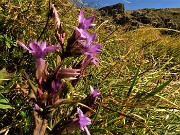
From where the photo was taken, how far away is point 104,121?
1459 millimetres

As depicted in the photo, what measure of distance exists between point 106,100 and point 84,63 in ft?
1.57

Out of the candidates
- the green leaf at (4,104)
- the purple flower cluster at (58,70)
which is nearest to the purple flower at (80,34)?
the purple flower cluster at (58,70)

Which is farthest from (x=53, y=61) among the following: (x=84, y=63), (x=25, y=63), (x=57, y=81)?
→ (x=57, y=81)

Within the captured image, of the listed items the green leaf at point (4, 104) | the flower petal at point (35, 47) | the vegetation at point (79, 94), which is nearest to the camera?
the flower petal at point (35, 47)

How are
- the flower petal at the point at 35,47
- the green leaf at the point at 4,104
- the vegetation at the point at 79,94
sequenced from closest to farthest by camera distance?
the flower petal at the point at 35,47 < the green leaf at the point at 4,104 < the vegetation at the point at 79,94

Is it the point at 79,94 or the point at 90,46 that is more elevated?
the point at 90,46

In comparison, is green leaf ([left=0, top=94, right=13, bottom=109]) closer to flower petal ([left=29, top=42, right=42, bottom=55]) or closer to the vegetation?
the vegetation

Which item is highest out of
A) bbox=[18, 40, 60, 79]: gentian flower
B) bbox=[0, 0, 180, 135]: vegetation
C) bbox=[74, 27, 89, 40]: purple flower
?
bbox=[74, 27, 89, 40]: purple flower

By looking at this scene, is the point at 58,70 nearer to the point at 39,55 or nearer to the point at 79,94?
the point at 39,55

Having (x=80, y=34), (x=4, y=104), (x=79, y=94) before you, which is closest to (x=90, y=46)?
(x=80, y=34)

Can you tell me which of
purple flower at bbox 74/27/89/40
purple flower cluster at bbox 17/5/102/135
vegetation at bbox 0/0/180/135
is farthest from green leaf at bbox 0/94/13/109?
purple flower at bbox 74/27/89/40

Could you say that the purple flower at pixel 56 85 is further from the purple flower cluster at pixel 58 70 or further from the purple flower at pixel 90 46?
the purple flower at pixel 90 46

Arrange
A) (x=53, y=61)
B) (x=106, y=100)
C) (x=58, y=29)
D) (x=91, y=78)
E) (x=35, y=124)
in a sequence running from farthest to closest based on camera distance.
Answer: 1. (x=91, y=78)
2. (x=53, y=61)
3. (x=106, y=100)
4. (x=58, y=29)
5. (x=35, y=124)

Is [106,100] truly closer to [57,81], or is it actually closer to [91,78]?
[91,78]
